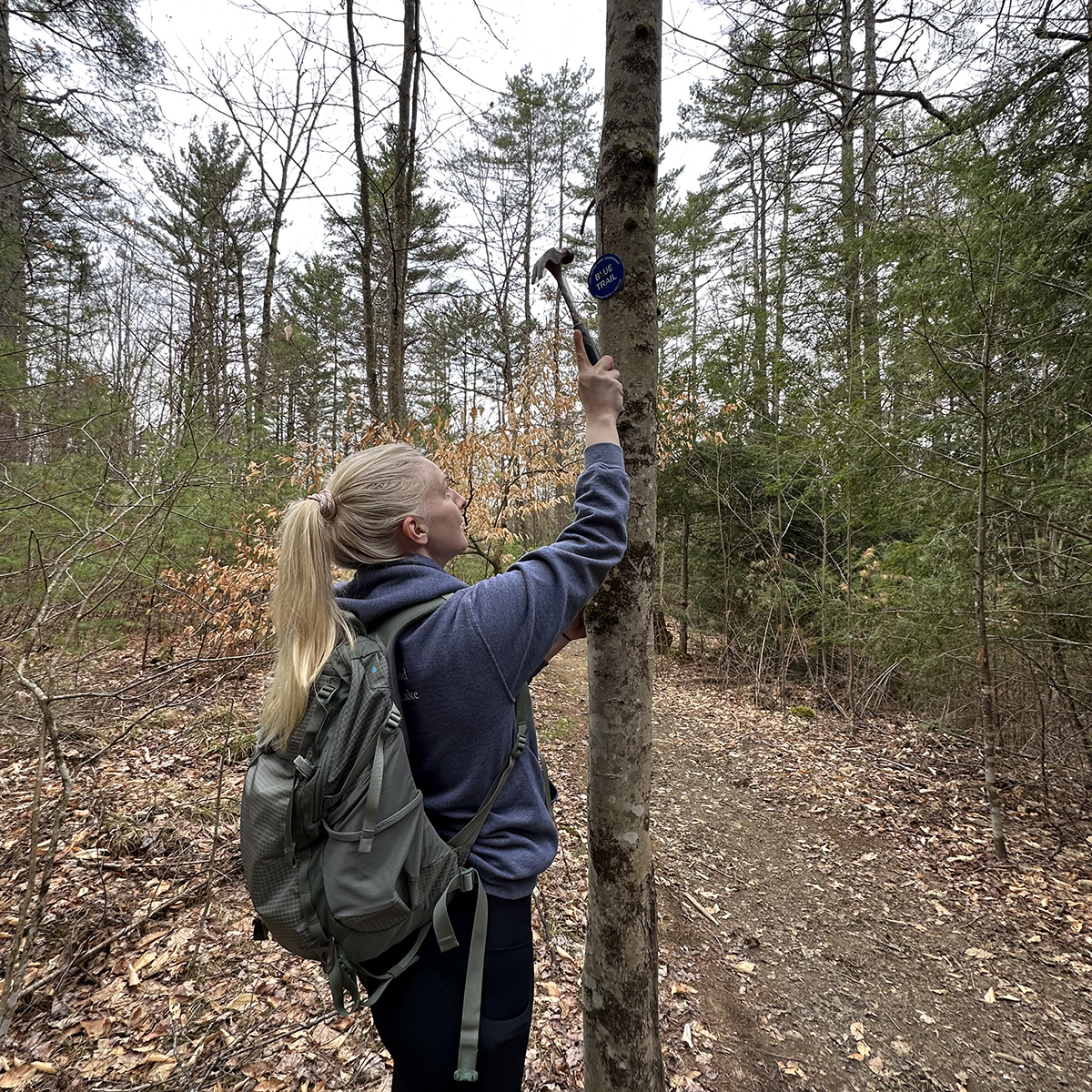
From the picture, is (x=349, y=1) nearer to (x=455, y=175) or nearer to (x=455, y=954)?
(x=455, y=954)

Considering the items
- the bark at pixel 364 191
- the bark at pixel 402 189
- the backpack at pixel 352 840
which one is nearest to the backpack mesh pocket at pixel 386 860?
the backpack at pixel 352 840

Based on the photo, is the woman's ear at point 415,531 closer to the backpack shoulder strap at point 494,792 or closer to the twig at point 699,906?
the backpack shoulder strap at point 494,792

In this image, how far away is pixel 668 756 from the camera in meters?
6.30

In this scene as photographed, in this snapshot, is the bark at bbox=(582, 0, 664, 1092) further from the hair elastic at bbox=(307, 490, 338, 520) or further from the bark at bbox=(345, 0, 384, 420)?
the bark at bbox=(345, 0, 384, 420)

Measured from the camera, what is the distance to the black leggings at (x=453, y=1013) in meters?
1.11

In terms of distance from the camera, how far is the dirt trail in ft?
8.71

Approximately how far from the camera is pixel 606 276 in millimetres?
1684

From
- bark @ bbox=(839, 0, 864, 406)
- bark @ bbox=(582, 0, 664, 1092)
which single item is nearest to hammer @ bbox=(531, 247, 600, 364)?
bark @ bbox=(582, 0, 664, 1092)

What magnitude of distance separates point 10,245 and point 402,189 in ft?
15.8

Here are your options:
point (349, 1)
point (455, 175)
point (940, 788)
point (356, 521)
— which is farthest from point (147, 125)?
point (940, 788)

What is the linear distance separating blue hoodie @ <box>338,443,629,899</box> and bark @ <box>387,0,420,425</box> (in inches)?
176

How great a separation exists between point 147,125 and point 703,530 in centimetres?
1024

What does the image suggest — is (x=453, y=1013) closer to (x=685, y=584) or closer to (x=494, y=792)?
(x=494, y=792)

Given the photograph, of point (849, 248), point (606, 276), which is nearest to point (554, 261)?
point (606, 276)
